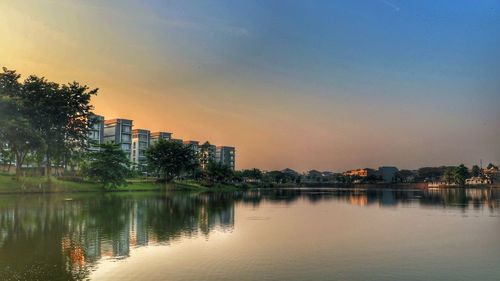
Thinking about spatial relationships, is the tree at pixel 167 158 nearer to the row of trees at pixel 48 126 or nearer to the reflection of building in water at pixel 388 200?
the row of trees at pixel 48 126

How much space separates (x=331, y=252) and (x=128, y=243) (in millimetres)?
A: 10952

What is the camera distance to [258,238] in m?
26.3

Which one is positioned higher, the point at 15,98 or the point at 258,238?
the point at 15,98

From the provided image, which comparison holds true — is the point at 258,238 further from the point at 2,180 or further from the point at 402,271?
the point at 2,180

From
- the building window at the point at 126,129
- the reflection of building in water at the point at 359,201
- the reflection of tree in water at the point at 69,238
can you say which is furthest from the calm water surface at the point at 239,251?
the building window at the point at 126,129

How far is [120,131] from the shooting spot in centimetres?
17625

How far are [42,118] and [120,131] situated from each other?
100370 mm

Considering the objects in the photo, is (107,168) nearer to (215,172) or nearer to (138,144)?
(215,172)

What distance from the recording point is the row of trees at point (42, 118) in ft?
224

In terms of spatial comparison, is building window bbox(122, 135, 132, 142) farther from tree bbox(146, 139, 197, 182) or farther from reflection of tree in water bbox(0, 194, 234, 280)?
reflection of tree in water bbox(0, 194, 234, 280)

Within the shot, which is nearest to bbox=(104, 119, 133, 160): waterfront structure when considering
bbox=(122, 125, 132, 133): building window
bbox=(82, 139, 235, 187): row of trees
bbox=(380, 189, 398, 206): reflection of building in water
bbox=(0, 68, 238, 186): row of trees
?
bbox=(122, 125, 132, 133): building window

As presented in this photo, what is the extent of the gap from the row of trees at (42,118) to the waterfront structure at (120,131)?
279 ft

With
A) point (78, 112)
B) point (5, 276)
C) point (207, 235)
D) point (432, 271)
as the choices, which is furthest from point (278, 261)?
point (78, 112)

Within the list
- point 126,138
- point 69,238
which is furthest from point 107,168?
point 126,138
